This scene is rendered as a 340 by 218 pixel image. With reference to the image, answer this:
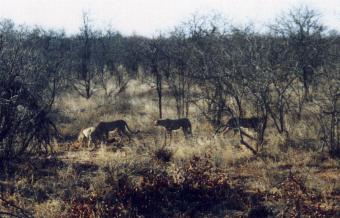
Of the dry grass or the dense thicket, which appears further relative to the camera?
the dense thicket

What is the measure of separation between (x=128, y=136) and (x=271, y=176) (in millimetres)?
5103

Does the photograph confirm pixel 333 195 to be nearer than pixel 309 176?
Yes

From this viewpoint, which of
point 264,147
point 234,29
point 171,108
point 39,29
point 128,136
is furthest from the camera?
A: point 39,29

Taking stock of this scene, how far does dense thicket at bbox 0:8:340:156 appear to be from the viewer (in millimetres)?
8922

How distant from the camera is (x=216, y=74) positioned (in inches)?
443

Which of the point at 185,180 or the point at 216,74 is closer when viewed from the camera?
the point at 185,180

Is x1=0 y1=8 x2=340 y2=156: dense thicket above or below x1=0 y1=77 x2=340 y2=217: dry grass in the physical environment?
above

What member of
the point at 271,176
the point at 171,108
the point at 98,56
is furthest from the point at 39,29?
the point at 271,176

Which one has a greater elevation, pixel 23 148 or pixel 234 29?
pixel 234 29

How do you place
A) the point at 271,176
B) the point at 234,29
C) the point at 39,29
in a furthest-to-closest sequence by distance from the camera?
the point at 39,29
the point at 234,29
the point at 271,176

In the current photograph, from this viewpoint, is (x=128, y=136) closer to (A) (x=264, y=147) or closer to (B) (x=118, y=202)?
(A) (x=264, y=147)

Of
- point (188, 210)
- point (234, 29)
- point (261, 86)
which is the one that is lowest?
point (188, 210)

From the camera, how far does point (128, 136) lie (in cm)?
1274

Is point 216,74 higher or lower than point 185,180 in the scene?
higher
